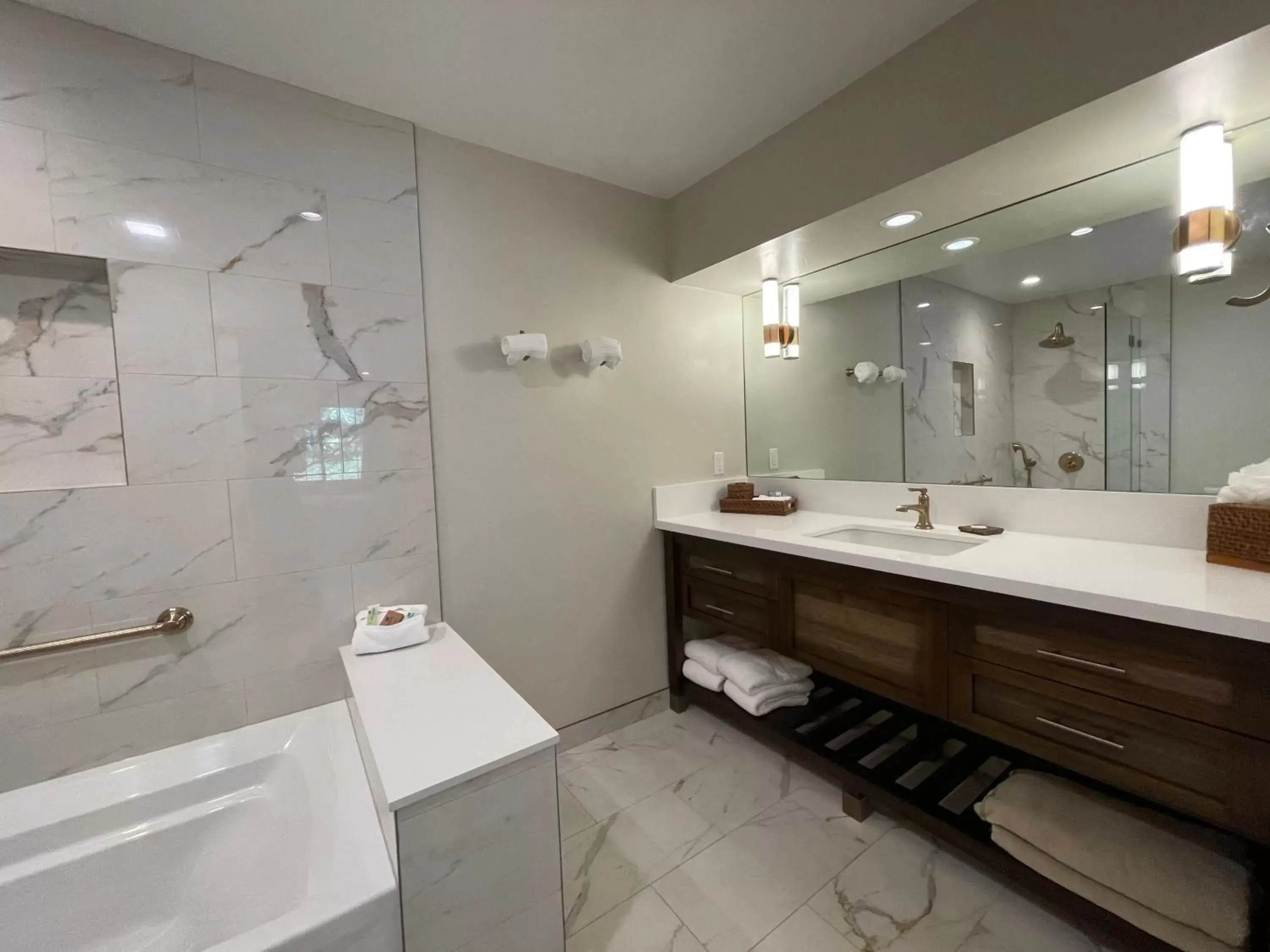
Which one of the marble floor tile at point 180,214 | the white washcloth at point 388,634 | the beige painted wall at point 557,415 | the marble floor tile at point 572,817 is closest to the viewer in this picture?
the marble floor tile at point 180,214

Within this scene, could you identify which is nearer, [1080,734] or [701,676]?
[1080,734]

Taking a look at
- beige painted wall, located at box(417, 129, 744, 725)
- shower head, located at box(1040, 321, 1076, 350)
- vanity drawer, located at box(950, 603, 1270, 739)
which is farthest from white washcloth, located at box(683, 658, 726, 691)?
shower head, located at box(1040, 321, 1076, 350)

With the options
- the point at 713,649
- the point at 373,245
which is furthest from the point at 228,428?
the point at 713,649

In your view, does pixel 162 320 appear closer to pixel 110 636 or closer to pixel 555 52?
pixel 110 636

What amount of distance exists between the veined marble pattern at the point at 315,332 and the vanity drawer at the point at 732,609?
1.39 m

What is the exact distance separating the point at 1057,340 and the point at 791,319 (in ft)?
3.23

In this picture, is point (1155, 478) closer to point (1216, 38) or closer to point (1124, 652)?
point (1124, 652)

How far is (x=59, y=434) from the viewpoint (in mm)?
1332

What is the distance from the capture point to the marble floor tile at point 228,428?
1.36 m

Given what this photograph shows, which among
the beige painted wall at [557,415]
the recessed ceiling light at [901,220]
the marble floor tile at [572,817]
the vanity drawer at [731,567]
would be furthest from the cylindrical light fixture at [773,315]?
the marble floor tile at [572,817]

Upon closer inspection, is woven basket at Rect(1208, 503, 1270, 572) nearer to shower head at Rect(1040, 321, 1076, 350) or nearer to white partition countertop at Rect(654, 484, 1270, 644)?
white partition countertop at Rect(654, 484, 1270, 644)

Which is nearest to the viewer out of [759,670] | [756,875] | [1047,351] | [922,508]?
[756,875]

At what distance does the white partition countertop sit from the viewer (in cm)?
95

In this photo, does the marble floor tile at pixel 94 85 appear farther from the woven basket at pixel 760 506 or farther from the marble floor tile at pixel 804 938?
the marble floor tile at pixel 804 938
